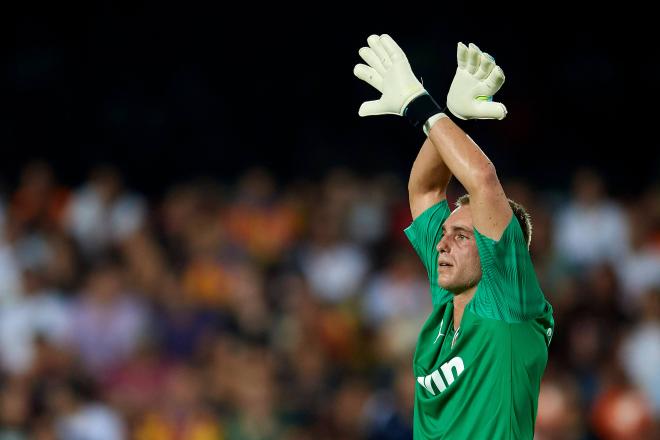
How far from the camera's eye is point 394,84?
3.91 meters

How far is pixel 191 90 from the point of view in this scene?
11.5 m

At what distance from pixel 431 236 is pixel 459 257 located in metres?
0.35

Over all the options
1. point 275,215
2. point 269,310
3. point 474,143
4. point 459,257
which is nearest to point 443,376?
point 459,257

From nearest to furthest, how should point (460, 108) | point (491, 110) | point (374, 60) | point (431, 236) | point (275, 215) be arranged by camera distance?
point (491, 110)
point (460, 108)
point (374, 60)
point (431, 236)
point (275, 215)

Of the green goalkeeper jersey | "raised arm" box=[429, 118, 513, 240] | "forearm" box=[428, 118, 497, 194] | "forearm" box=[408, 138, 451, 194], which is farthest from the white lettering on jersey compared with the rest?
"forearm" box=[408, 138, 451, 194]

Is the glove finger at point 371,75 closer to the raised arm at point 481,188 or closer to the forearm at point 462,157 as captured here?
the forearm at point 462,157

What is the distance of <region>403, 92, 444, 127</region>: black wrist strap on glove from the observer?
382 cm

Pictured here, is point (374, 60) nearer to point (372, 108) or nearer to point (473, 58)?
point (372, 108)

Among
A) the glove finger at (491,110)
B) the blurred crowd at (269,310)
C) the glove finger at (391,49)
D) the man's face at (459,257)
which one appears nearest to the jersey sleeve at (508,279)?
the man's face at (459,257)

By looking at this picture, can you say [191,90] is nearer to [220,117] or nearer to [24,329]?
[220,117]

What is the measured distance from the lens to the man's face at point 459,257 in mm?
3840

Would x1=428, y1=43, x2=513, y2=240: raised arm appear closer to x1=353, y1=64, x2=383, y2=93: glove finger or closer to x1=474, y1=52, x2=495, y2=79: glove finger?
x1=474, y1=52, x2=495, y2=79: glove finger

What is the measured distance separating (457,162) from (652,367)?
440cm

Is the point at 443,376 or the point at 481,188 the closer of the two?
the point at 481,188
